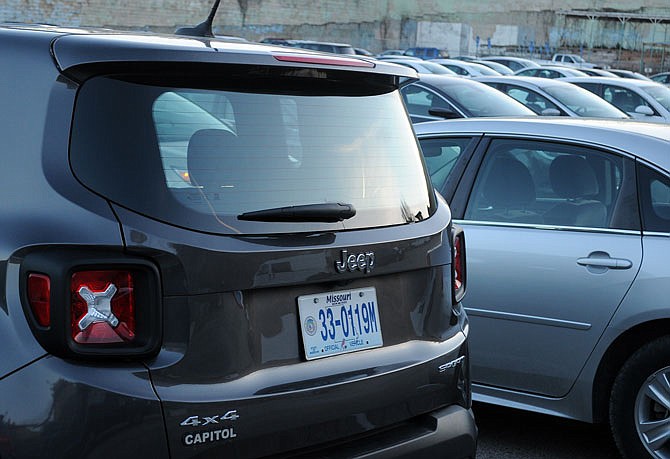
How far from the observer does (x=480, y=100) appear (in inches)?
480

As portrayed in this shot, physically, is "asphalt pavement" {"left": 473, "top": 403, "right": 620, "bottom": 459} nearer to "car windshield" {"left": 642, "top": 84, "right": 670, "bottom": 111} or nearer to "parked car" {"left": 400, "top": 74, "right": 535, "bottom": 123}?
"parked car" {"left": 400, "top": 74, "right": 535, "bottom": 123}

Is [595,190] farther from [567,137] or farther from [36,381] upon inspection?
[36,381]

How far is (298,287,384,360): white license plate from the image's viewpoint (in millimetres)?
2861

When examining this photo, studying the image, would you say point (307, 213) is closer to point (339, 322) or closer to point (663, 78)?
point (339, 322)

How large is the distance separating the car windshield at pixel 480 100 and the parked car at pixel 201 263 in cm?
891

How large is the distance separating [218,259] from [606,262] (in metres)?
2.36

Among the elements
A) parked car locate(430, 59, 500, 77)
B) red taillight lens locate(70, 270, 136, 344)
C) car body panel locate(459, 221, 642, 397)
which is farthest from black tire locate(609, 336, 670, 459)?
parked car locate(430, 59, 500, 77)

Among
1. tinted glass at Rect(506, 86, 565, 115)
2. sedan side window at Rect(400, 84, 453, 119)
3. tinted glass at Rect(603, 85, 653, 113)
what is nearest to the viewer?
sedan side window at Rect(400, 84, 453, 119)

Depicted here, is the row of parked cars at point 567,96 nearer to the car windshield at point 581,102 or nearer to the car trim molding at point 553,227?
the car windshield at point 581,102

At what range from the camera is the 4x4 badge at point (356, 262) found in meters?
2.91

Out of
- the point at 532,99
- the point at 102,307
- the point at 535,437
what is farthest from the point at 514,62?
the point at 102,307

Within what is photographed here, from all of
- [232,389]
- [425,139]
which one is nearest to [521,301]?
[425,139]

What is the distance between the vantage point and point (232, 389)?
2.66 metres

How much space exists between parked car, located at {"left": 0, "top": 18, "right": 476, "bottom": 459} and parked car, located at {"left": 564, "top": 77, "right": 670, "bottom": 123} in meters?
12.6
